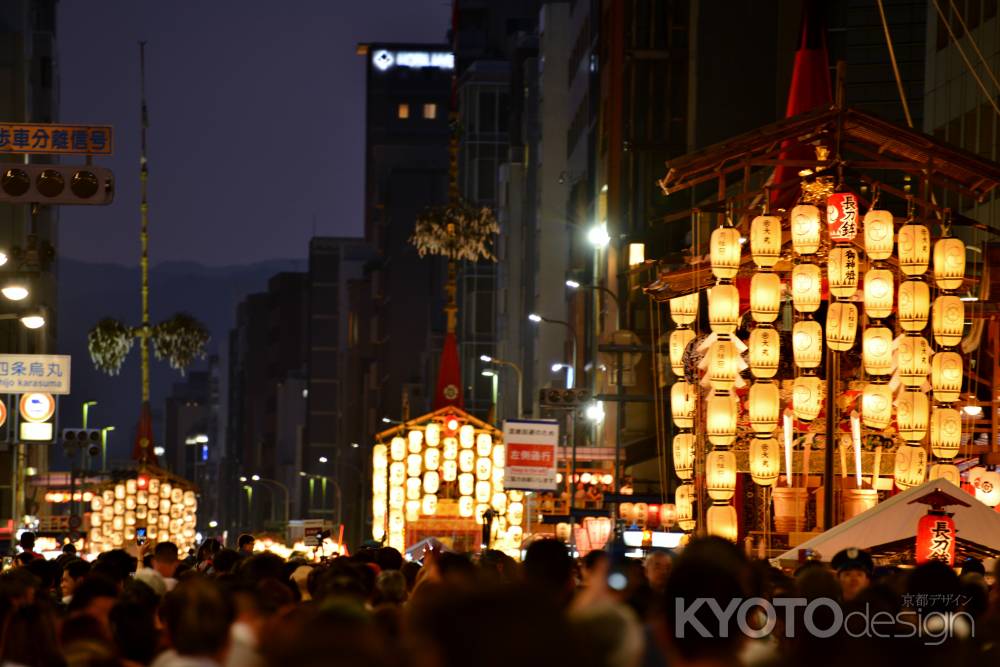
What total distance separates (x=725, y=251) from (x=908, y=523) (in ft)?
32.9

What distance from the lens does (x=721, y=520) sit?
28.2 metres

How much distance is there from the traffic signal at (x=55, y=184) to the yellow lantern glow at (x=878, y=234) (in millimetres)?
10514

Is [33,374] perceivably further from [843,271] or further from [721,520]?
[843,271]

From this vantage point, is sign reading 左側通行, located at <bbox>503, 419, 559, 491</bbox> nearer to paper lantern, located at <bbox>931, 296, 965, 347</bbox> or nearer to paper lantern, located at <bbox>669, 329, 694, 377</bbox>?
paper lantern, located at <bbox>669, 329, 694, 377</bbox>

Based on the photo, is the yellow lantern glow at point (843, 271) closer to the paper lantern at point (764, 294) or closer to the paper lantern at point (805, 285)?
the paper lantern at point (805, 285)

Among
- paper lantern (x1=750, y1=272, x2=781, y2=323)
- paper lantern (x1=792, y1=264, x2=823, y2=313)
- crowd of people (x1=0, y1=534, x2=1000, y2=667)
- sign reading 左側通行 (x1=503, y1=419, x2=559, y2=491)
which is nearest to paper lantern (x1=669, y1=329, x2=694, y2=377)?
sign reading 左側通行 (x1=503, y1=419, x2=559, y2=491)

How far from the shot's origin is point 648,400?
52688 millimetres

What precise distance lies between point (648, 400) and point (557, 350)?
86.2 feet

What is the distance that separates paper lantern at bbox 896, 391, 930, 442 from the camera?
2608cm

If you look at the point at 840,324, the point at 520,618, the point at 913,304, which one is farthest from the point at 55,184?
the point at 520,618

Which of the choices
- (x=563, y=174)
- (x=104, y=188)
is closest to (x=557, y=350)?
(x=563, y=174)

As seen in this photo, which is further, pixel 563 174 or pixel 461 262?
pixel 461 262

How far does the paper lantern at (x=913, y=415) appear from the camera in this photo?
26078 millimetres

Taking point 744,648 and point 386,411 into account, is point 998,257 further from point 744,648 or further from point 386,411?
point 386,411
